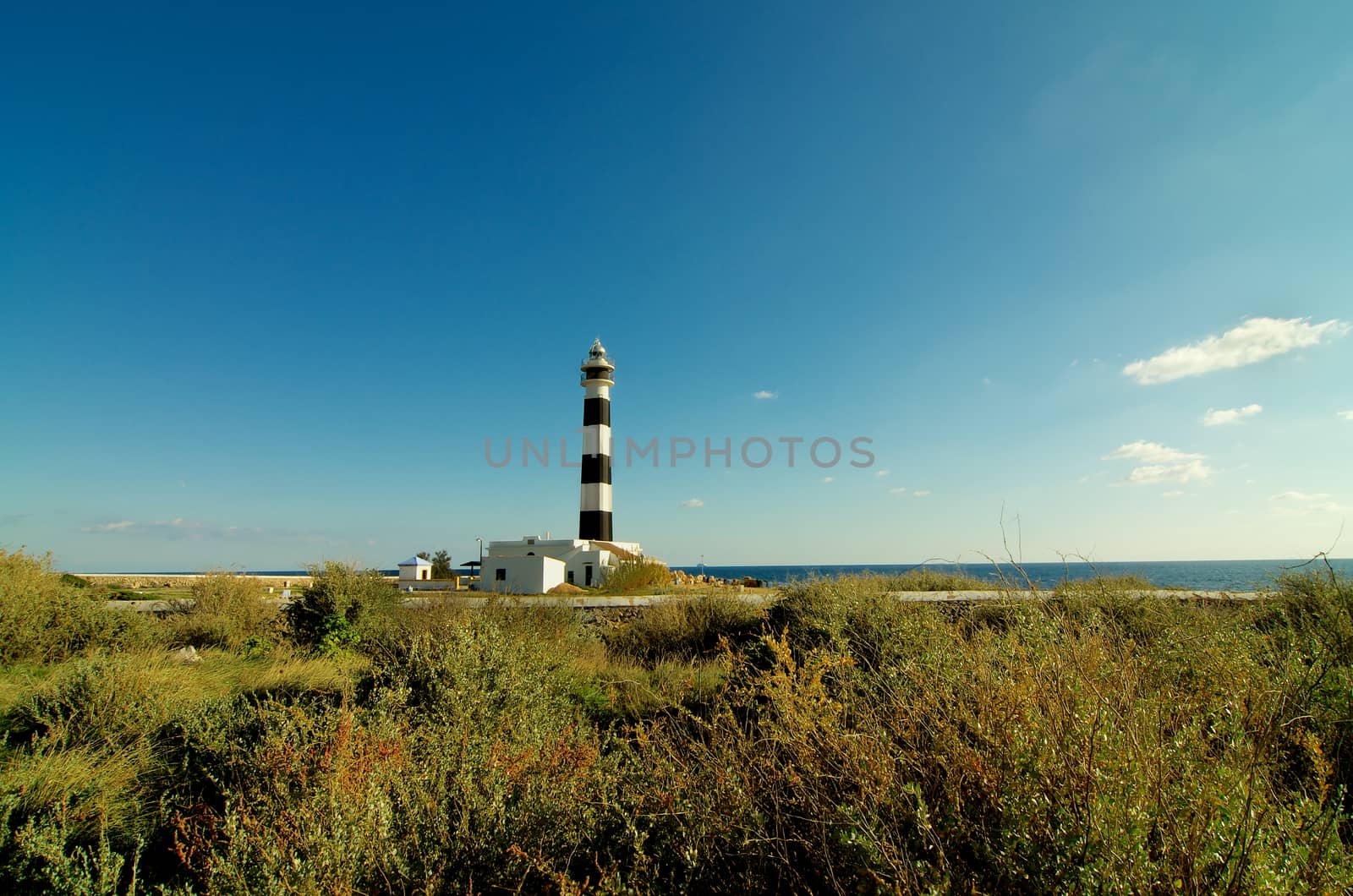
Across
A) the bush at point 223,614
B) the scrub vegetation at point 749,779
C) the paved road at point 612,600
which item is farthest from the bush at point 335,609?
the scrub vegetation at point 749,779

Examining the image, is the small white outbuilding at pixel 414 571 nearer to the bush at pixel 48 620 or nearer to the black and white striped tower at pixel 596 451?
the black and white striped tower at pixel 596 451

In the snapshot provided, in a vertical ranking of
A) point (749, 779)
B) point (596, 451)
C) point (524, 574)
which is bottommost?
point (749, 779)

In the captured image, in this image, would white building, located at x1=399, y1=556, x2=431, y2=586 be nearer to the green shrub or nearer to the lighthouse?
the lighthouse

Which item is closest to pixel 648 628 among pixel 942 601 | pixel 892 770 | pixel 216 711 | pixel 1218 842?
pixel 942 601

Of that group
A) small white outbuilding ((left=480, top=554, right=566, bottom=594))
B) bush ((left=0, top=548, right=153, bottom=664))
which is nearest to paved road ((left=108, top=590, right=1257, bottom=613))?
bush ((left=0, top=548, right=153, bottom=664))

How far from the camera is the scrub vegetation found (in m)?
1.94

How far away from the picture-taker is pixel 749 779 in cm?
296

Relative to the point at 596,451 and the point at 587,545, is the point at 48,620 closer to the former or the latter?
the point at 587,545

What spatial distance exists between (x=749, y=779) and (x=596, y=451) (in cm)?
2387

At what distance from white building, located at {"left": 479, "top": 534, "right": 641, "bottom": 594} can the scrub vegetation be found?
14.1 m

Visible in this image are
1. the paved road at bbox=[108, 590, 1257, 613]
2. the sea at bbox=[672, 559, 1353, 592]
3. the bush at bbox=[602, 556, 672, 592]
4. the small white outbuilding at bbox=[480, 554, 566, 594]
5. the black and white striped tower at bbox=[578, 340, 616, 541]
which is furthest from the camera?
the black and white striped tower at bbox=[578, 340, 616, 541]

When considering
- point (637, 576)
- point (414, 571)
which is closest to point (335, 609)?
point (637, 576)

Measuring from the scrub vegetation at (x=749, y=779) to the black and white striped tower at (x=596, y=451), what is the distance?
19.9m

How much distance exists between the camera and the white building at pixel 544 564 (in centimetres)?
2028
